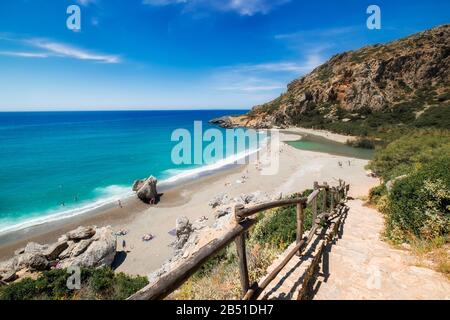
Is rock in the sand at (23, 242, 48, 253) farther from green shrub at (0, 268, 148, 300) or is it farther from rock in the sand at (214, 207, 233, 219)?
rock in the sand at (214, 207, 233, 219)

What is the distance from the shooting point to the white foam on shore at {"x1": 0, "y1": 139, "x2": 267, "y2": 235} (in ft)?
63.7

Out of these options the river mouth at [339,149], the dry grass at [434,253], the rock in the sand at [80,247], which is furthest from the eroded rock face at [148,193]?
the river mouth at [339,149]

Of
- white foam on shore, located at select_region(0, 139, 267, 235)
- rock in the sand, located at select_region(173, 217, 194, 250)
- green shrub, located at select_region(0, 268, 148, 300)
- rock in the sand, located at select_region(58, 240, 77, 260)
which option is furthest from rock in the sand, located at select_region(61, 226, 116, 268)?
white foam on shore, located at select_region(0, 139, 267, 235)

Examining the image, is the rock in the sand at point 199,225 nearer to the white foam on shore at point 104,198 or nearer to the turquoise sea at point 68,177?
the white foam on shore at point 104,198

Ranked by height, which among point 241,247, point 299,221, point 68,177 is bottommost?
point 68,177

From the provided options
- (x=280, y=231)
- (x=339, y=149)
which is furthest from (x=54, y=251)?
(x=339, y=149)

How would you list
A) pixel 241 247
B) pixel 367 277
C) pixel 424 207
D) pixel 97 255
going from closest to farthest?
pixel 241 247, pixel 367 277, pixel 424 207, pixel 97 255

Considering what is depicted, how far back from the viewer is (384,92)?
74750mm

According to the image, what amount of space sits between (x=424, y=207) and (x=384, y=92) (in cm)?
8269

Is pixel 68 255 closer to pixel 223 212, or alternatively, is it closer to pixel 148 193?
pixel 223 212

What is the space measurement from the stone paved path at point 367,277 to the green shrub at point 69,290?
6198mm

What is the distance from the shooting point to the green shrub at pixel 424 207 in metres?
6.30

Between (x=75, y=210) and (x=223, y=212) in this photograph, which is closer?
(x=223, y=212)
